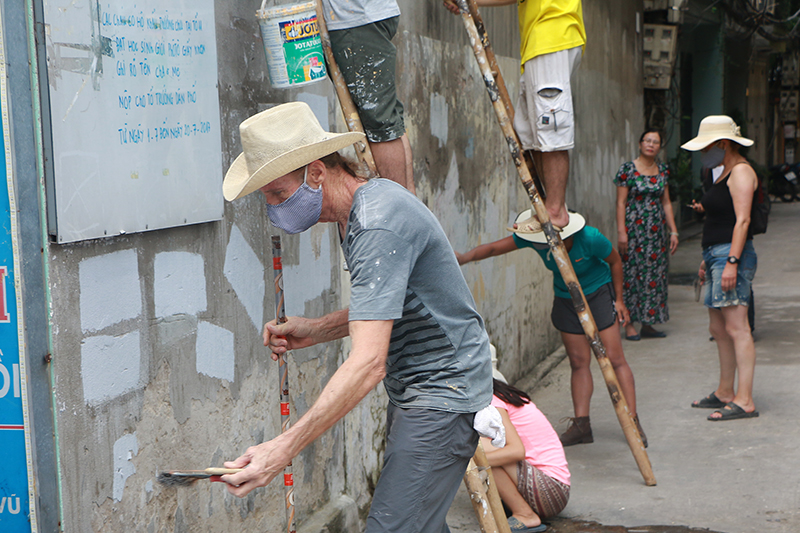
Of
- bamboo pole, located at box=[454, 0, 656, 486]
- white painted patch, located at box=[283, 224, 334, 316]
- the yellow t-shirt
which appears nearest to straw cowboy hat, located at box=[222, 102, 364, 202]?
white painted patch, located at box=[283, 224, 334, 316]

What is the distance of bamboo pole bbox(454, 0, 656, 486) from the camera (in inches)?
164

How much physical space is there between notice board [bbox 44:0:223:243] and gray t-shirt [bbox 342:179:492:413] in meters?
0.76

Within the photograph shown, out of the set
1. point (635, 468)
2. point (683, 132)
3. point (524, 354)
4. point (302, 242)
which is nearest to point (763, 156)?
point (683, 132)

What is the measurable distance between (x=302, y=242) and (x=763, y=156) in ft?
72.4

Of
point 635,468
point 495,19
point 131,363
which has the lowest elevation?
point 635,468

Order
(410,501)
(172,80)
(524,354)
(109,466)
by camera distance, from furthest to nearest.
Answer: (524,354) < (172,80) < (109,466) < (410,501)

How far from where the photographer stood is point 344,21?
3.28m

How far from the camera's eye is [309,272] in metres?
3.87

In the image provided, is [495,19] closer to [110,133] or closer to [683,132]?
[110,133]

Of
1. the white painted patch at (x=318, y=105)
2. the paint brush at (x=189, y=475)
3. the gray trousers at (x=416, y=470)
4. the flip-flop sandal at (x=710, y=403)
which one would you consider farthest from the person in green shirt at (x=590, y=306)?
the paint brush at (x=189, y=475)

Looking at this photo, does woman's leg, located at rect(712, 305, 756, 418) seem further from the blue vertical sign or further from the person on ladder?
the blue vertical sign

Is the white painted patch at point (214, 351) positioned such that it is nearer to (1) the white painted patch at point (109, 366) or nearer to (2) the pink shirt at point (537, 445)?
(1) the white painted patch at point (109, 366)

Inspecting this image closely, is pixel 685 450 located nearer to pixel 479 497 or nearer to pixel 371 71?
pixel 479 497

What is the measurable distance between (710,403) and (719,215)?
4.42 feet
